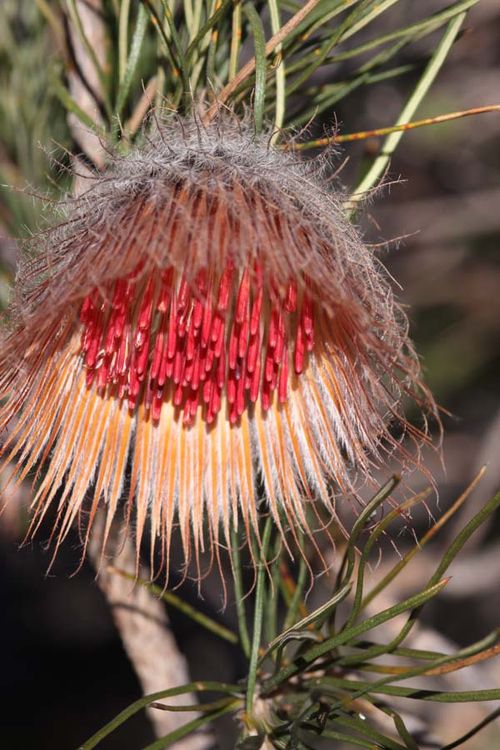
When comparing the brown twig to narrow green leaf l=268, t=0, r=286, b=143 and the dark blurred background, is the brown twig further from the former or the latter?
the dark blurred background

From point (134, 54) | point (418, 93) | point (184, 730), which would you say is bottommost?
point (184, 730)

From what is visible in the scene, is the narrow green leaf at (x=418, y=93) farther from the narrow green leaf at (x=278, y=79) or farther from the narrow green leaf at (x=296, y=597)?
the narrow green leaf at (x=296, y=597)

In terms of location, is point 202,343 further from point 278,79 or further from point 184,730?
point 184,730

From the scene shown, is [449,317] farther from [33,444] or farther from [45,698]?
[33,444]

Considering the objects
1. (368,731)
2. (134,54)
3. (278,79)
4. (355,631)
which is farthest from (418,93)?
(368,731)

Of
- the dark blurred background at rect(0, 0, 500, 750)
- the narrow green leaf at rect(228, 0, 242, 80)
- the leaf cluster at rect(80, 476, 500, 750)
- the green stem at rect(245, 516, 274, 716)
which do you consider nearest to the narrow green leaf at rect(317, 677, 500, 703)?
the leaf cluster at rect(80, 476, 500, 750)

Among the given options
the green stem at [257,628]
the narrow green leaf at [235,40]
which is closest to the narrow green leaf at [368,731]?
the green stem at [257,628]
